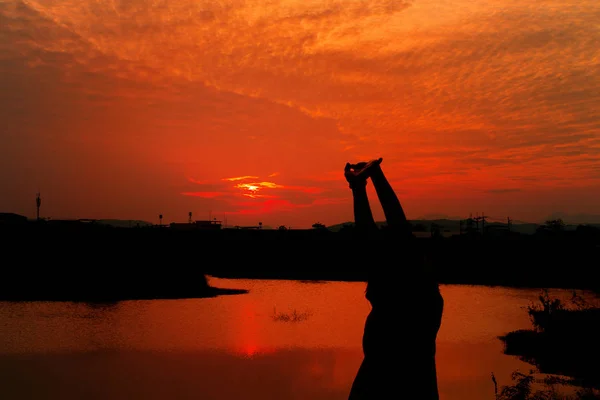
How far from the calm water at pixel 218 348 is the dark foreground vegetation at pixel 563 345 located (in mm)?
1081

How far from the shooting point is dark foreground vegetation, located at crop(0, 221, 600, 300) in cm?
5088

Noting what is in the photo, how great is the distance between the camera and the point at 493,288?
57.2 meters

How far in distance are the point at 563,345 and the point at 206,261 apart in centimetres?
5528

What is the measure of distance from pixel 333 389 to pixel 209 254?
5788 cm

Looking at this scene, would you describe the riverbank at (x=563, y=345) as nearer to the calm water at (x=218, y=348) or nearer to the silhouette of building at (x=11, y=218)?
the calm water at (x=218, y=348)

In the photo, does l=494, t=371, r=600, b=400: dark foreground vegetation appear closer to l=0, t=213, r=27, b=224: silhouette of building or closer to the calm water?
the calm water

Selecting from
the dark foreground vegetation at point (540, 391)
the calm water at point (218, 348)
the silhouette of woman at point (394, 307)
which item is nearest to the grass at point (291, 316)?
the calm water at point (218, 348)

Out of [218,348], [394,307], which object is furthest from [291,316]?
[394,307]

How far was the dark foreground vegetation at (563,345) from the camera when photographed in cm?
2308

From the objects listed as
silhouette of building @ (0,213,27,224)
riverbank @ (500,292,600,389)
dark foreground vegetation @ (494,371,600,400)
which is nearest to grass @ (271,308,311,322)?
riverbank @ (500,292,600,389)

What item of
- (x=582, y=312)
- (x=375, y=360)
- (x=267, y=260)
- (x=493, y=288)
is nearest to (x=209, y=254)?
(x=267, y=260)

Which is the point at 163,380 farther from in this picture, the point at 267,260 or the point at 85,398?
the point at 267,260

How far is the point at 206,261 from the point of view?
3004 inches

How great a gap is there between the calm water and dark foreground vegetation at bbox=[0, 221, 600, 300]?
626cm
